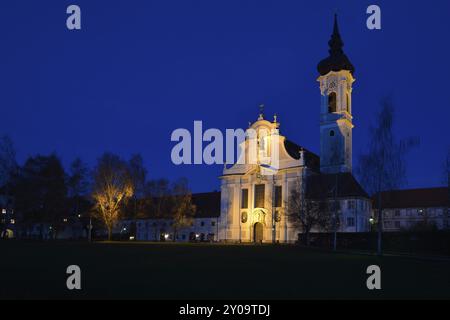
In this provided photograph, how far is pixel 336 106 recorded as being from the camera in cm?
7956

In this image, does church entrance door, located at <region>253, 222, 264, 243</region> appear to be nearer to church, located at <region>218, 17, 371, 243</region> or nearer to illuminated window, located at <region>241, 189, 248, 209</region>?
church, located at <region>218, 17, 371, 243</region>

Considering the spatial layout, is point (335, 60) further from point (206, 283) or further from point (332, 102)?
point (206, 283)

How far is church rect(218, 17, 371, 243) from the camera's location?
74188 millimetres

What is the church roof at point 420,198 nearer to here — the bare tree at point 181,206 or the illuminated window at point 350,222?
the illuminated window at point 350,222

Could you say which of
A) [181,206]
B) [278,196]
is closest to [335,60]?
[278,196]

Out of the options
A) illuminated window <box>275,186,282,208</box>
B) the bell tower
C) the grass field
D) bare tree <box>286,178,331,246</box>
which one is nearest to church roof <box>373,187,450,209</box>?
the bell tower

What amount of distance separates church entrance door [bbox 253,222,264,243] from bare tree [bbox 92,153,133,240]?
2346 cm

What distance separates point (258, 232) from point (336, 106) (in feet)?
85.3

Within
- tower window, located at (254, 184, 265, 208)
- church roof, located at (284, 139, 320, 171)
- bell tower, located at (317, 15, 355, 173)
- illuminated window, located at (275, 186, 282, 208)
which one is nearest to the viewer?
illuminated window, located at (275, 186, 282, 208)

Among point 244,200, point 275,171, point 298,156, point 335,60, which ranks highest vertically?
point 335,60

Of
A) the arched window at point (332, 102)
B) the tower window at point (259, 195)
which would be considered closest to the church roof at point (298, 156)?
the tower window at point (259, 195)

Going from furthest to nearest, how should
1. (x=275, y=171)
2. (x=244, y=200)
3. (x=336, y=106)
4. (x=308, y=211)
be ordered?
(x=244, y=200), (x=336, y=106), (x=275, y=171), (x=308, y=211)

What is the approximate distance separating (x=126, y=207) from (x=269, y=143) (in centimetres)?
2691

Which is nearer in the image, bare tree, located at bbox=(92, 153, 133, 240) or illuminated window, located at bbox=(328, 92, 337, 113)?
bare tree, located at bbox=(92, 153, 133, 240)
